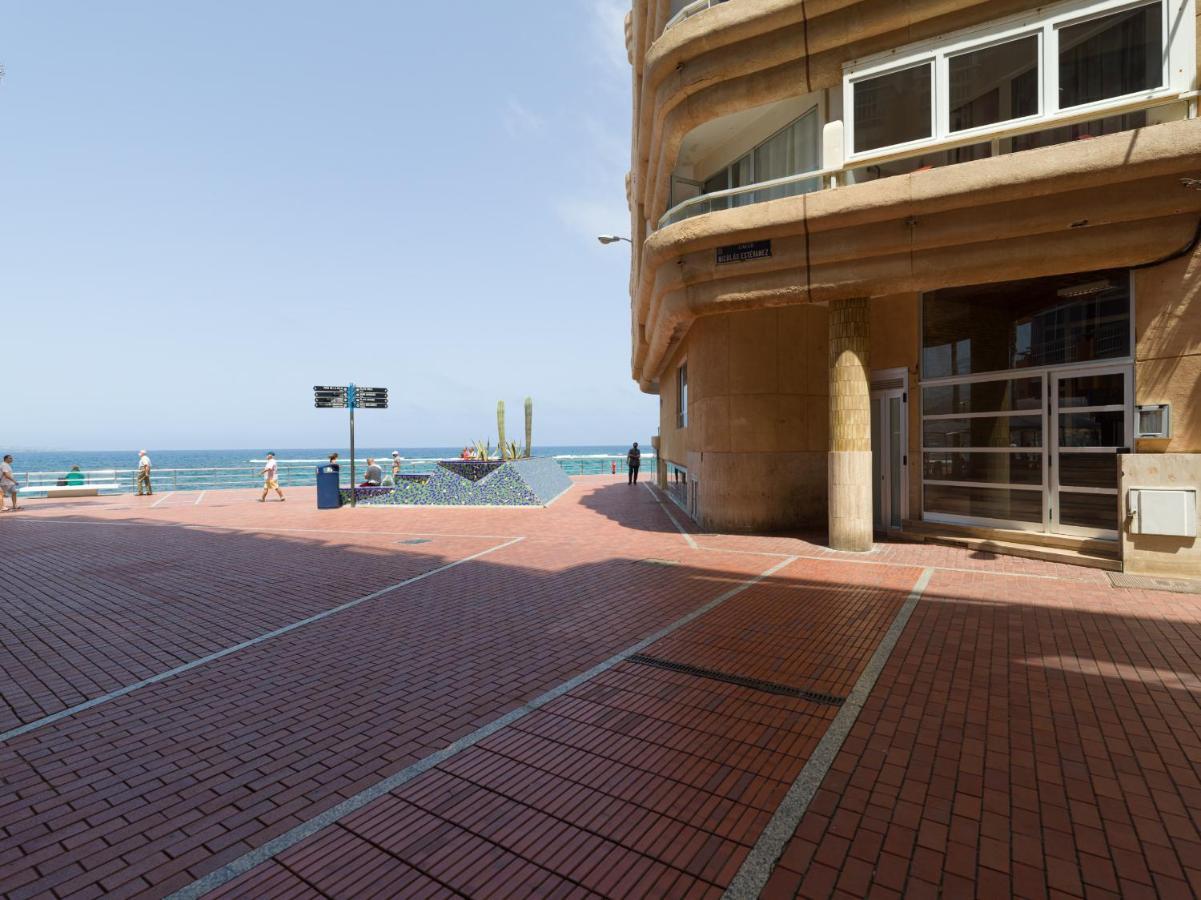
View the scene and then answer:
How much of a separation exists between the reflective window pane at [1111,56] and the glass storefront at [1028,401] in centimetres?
259

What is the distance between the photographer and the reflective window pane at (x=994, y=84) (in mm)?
8859

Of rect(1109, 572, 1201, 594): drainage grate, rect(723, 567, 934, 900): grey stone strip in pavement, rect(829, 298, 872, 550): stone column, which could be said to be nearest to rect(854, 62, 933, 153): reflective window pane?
rect(829, 298, 872, 550): stone column

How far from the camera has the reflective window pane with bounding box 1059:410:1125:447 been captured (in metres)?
9.22

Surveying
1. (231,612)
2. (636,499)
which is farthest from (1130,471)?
(636,499)

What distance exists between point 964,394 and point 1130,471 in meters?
3.37

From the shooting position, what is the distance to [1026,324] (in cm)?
1055

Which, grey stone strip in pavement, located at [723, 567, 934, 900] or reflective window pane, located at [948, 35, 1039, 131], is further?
reflective window pane, located at [948, 35, 1039, 131]

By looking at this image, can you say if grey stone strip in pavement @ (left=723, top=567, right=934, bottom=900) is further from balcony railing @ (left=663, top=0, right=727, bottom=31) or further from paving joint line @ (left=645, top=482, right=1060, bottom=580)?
balcony railing @ (left=663, top=0, right=727, bottom=31)

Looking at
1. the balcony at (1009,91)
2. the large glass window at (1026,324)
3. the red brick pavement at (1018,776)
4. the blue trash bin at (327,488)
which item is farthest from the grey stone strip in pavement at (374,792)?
the blue trash bin at (327,488)

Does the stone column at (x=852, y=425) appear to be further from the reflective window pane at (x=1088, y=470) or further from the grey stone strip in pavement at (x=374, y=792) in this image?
the grey stone strip in pavement at (x=374, y=792)

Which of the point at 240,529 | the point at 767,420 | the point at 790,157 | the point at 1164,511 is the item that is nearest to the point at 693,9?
the point at 790,157

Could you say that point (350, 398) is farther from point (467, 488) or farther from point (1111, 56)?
point (1111, 56)

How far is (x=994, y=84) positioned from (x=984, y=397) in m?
5.19

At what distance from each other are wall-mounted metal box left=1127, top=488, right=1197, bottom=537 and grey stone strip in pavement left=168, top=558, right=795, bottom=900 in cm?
743
